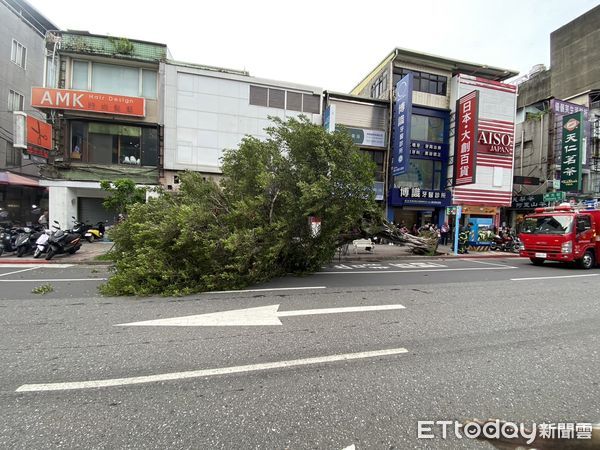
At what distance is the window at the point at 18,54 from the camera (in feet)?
65.2

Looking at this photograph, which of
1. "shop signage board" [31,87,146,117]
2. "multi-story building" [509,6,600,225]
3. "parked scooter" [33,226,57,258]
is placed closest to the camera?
"parked scooter" [33,226,57,258]

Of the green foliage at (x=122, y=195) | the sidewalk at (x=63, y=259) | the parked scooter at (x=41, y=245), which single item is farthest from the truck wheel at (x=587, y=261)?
the parked scooter at (x=41, y=245)

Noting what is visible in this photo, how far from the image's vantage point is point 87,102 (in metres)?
15.3

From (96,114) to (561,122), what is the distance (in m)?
31.1

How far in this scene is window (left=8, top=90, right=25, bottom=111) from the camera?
1978cm

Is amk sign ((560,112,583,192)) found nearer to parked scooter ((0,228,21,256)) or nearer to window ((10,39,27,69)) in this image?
parked scooter ((0,228,21,256))

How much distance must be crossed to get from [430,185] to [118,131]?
64.9 ft

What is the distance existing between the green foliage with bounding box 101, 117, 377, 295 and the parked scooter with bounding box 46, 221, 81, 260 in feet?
15.2

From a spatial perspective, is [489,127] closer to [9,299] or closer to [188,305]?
[188,305]

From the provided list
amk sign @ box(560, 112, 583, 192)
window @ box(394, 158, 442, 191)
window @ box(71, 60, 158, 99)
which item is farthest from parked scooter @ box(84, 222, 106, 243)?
amk sign @ box(560, 112, 583, 192)

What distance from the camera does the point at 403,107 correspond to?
18.0m

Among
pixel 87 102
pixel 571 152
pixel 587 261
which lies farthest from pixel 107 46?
pixel 571 152

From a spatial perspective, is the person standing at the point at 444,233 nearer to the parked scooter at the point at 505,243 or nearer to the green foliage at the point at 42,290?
the parked scooter at the point at 505,243

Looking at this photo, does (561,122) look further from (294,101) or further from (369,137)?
(294,101)
